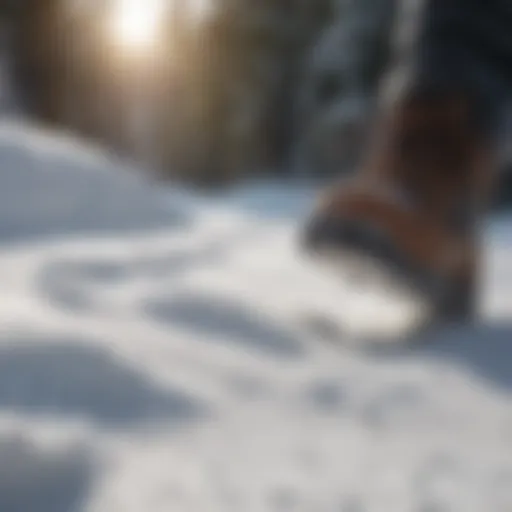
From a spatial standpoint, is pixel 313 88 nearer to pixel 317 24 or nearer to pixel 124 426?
pixel 317 24

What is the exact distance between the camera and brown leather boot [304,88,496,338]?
2.92ft

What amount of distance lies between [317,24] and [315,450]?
16.4 feet

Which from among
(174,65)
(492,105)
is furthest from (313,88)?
(492,105)

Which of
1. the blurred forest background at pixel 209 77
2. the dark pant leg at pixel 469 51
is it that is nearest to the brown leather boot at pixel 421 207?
the dark pant leg at pixel 469 51

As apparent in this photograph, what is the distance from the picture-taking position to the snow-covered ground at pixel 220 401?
50 centimetres

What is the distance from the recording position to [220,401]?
0.64 meters

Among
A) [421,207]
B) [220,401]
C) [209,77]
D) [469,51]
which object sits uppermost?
[209,77]

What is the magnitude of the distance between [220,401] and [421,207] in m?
0.38

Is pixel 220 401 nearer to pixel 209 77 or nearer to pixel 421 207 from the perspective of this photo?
pixel 421 207

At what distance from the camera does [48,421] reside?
1.80 feet

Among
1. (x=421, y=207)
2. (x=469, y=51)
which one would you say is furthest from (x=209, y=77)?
(x=421, y=207)

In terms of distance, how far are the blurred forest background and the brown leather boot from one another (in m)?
3.45

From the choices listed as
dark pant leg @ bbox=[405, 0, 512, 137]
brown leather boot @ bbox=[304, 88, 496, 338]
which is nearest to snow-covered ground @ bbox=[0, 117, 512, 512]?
brown leather boot @ bbox=[304, 88, 496, 338]

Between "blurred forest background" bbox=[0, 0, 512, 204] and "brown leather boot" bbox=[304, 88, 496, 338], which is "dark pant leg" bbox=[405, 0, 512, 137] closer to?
"brown leather boot" bbox=[304, 88, 496, 338]
